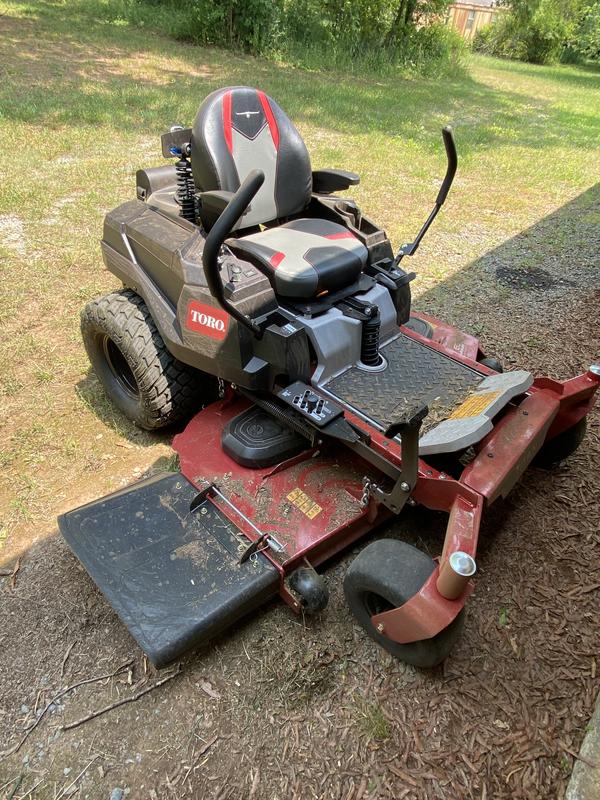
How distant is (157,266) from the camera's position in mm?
2443

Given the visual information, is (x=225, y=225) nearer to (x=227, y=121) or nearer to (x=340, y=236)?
(x=340, y=236)

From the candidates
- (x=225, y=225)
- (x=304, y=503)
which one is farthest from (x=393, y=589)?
(x=225, y=225)

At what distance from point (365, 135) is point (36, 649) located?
7.24 m

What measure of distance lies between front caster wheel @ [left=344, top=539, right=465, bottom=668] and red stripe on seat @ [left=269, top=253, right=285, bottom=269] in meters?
1.16

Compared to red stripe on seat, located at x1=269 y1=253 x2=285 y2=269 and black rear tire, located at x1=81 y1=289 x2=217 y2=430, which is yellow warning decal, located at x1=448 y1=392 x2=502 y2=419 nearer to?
red stripe on seat, located at x1=269 y1=253 x2=285 y2=269

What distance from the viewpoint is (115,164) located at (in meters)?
5.70

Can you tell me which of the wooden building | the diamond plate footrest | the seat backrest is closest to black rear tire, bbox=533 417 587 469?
the diamond plate footrest

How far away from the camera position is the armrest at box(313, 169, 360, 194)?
2.86m

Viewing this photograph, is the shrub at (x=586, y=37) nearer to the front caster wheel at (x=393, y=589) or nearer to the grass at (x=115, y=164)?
the grass at (x=115, y=164)

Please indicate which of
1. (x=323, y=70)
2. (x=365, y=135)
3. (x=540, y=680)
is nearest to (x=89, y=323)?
(x=540, y=680)

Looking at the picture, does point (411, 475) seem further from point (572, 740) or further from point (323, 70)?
point (323, 70)

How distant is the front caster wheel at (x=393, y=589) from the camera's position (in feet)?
5.53

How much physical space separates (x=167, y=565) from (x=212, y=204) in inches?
54.5

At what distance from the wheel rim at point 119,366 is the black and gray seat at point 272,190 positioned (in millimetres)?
850
